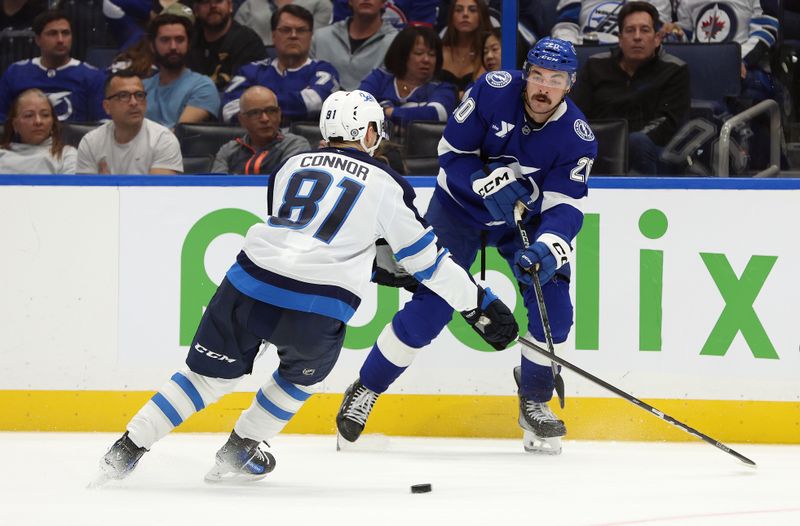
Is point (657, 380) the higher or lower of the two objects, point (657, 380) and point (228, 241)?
the lower

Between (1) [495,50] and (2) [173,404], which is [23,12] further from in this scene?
(2) [173,404]

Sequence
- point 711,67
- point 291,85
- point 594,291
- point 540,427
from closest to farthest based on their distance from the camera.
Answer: point 540,427 < point 594,291 < point 711,67 < point 291,85

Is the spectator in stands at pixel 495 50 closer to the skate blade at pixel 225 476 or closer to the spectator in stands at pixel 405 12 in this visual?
the spectator in stands at pixel 405 12

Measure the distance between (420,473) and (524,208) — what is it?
932 mm

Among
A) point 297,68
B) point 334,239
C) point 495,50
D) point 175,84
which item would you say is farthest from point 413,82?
point 334,239

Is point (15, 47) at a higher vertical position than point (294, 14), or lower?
lower

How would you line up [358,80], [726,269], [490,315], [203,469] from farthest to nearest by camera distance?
[358,80]
[726,269]
[203,469]
[490,315]

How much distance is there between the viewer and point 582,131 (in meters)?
3.86

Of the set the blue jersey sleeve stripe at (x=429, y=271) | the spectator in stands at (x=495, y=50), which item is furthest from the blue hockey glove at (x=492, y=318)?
the spectator in stands at (x=495, y=50)

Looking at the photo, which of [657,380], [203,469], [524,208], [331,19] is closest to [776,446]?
[657,380]

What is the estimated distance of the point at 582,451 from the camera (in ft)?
13.2

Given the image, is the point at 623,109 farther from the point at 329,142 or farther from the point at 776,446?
the point at 329,142

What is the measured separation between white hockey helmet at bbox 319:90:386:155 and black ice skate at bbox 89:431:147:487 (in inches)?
36.7

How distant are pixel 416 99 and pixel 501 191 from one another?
947 mm
